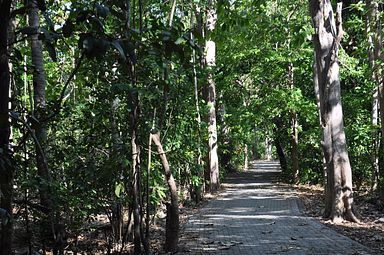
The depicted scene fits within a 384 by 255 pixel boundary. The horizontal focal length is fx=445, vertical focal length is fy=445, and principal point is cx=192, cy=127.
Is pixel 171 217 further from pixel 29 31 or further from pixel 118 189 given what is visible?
pixel 29 31

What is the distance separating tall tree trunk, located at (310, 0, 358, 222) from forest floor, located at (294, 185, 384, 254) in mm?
608

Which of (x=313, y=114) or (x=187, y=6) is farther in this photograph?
(x=313, y=114)

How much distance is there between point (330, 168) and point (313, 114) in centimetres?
939

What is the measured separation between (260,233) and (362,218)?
12.0 ft

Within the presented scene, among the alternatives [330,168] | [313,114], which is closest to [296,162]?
[313,114]

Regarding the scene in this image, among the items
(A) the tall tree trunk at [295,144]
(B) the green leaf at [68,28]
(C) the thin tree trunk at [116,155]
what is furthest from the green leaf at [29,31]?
(A) the tall tree trunk at [295,144]

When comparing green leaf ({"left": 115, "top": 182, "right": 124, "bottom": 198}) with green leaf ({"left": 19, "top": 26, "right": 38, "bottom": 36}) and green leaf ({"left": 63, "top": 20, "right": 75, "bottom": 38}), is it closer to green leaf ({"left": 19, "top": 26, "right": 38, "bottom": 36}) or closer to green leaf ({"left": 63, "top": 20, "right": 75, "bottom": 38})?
green leaf ({"left": 19, "top": 26, "right": 38, "bottom": 36})

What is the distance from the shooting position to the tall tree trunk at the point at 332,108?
11.9m

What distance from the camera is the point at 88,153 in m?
8.53

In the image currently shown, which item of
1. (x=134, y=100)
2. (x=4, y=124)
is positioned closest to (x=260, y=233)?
(x=134, y=100)

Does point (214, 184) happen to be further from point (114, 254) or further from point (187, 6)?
point (114, 254)

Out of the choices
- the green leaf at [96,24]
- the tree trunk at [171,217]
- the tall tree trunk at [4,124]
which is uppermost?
the green leaf at [96,24]

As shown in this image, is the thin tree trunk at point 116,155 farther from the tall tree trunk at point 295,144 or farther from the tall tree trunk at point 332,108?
the tall tree trunk at point 295,144

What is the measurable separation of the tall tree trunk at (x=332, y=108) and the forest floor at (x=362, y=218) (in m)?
0.61
